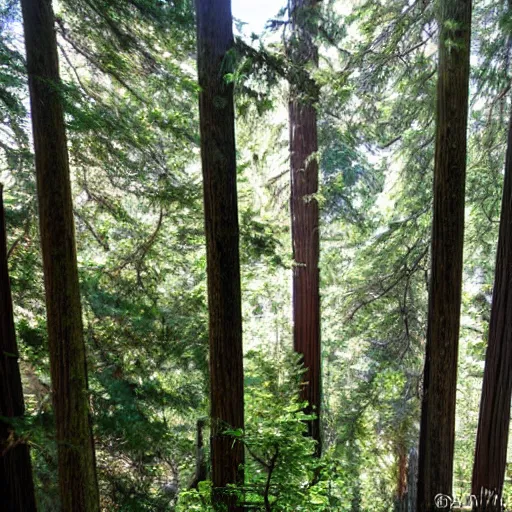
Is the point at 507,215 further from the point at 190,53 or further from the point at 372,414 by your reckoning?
the point at 372,414

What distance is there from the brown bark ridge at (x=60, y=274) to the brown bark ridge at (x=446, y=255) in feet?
12.6

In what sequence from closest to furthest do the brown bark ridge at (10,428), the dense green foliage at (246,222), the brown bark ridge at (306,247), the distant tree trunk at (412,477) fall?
the brown bark ridge at (10,428) < the dense green foliage at (246,222) < the brown bark ridge at (306,247) < the distant tree trunk at (412,477)

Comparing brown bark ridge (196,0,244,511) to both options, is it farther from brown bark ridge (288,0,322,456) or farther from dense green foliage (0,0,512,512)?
brown bark ridge (288,0,322,456)

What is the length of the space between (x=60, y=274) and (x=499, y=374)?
4.89 m

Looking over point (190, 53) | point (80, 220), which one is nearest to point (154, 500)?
point (80, 220)

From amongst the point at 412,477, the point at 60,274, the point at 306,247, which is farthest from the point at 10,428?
the point at 412,477

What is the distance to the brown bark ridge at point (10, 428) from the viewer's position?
2.30 m

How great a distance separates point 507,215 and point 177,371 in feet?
21.9

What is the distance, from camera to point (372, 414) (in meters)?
10.2

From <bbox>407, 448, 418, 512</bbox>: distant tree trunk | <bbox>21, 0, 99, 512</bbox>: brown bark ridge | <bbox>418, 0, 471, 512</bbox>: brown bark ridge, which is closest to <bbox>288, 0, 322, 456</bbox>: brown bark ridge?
<bbox>418, 0, 471, 512</bbox>: brown bark ridge

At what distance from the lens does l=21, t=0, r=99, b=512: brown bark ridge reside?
4059mm

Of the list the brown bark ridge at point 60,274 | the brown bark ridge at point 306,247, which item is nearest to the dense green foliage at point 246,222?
the brown bark ridge at point 60,274

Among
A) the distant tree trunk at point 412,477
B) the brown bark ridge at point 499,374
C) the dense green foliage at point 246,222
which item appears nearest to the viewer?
the brown bark ridge at point 499,374

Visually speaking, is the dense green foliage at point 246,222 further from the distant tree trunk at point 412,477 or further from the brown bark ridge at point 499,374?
the brown bark ridge at point 499,374
